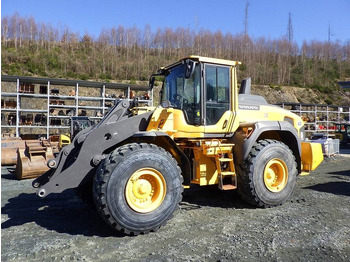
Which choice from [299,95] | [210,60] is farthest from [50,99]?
[299,95]

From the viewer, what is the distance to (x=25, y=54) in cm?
3250

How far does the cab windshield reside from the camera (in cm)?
480

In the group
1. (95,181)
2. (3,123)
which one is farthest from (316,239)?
(3,123)

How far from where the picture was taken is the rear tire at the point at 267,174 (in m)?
4.83

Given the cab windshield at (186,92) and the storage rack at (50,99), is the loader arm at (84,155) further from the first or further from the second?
the storage rack at (50,99)

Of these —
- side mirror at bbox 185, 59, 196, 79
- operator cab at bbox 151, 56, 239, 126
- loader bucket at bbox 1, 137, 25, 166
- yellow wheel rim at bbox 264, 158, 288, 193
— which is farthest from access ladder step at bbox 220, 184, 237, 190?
loader bucket at bbox 1, 137, 25, 166

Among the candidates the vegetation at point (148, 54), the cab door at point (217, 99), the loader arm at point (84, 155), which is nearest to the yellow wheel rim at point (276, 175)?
the cab door at point (217, 99)

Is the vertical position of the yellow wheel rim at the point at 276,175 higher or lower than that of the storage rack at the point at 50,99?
lower

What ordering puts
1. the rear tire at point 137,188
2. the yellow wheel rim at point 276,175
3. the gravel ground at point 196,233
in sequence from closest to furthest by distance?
the gravel ground at point 196,233 < the rear tire at point 137,188 < the yellow wheel rim at point 276,175

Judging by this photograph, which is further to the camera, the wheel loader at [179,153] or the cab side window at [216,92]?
the cab side window at [216,92]

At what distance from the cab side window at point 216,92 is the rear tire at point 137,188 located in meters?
1.35

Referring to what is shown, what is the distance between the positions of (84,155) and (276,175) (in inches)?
136

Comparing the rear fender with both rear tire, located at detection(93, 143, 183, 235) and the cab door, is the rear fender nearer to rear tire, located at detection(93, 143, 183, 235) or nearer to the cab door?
the cab door

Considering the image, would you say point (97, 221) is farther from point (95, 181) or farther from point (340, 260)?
point (340, 260)
